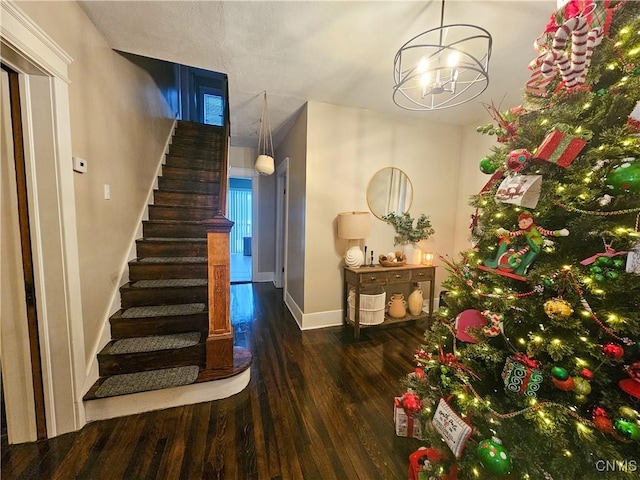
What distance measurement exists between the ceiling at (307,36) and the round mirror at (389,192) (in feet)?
2.94

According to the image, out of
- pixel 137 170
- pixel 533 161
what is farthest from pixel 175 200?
pixel 533 161

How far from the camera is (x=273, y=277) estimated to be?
483 centimetres

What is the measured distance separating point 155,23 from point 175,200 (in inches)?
73.6

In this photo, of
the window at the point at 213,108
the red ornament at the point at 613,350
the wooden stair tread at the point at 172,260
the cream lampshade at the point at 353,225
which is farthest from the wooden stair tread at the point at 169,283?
the window at the point at 213,108

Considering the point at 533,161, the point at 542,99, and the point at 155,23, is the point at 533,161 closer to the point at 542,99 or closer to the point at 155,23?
the point at 542,99

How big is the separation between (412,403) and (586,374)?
0.76 metres

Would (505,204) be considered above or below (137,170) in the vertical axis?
below

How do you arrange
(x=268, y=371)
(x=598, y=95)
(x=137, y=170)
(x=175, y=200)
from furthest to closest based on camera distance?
(x=175, y=200)
(x=137, y=170)
(x=268, y=371)
(x=598, y=95)

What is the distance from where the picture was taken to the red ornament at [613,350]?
0.74 metres

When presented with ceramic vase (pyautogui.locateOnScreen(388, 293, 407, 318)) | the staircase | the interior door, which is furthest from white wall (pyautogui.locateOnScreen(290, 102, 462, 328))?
the interior door

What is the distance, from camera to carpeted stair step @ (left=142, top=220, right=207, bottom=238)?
273 cm

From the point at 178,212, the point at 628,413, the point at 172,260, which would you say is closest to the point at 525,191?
the point at 628,413

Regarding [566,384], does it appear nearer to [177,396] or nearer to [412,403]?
[412,403]

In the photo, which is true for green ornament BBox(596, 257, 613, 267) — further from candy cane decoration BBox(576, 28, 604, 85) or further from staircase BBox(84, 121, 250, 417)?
staircase BBox(84, 121, 250, 417)
